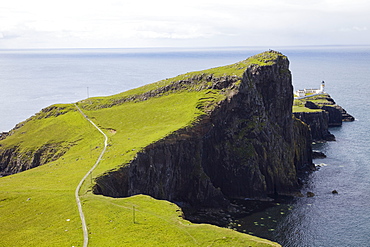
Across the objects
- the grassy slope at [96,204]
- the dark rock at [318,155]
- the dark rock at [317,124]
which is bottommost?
the dark rock at [318,155]

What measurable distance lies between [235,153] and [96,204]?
5771cm

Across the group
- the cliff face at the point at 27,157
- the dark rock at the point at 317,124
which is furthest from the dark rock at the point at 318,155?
the cliff face at the point at 27,157

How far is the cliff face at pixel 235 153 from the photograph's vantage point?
103m

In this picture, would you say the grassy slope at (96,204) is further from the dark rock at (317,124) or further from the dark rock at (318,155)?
the dark rock at (317,124)

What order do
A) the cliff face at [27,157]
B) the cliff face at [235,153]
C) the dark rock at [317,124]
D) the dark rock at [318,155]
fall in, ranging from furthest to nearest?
the dark rock at [317,124] → the dark rock at [318,155] → the cliff face at [27,157] → the cliff face at [235,153]

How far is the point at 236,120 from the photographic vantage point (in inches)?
4985

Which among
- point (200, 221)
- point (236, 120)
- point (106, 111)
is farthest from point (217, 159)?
point (106, 111)

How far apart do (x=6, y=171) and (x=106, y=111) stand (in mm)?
38606

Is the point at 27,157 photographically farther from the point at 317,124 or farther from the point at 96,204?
the point at 317,124

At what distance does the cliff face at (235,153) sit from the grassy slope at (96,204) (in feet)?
15.8

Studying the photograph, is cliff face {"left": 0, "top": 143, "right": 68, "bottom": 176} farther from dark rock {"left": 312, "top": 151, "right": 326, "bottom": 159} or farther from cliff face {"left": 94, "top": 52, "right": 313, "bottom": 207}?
dark rock {"left": 312, "top": 151, "right": 326, "bottom": 159}

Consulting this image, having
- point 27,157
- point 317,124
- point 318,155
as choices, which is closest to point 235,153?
point 318,155

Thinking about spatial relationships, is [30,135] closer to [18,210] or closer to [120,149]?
[120,149]

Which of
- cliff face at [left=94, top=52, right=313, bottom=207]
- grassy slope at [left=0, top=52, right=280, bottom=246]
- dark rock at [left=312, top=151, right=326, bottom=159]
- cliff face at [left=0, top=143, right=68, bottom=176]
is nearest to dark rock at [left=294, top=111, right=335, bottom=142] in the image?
dark rock at [left=312, top=151, right=326, bottom=159]
